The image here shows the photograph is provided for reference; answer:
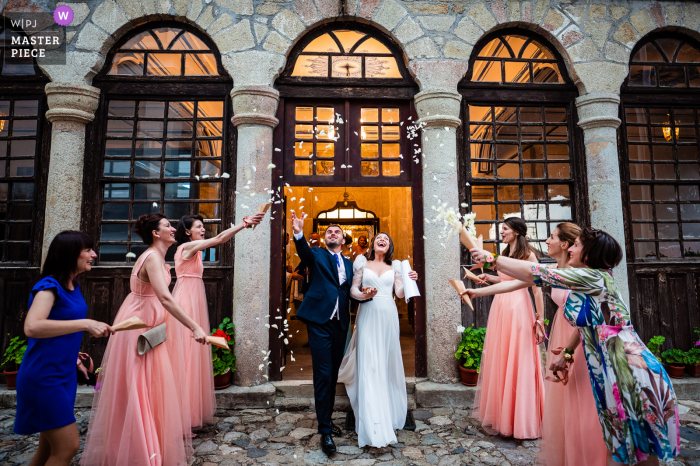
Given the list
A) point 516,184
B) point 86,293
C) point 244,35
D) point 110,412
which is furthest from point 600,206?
point 86,293

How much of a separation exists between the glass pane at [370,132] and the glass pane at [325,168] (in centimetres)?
61

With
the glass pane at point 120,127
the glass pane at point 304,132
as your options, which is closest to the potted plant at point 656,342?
the glass pane at point 304,132

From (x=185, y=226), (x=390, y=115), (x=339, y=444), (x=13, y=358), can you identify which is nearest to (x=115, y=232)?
(x=185, y=226)

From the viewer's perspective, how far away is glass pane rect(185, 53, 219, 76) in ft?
18.0

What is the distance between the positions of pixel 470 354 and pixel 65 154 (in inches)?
230

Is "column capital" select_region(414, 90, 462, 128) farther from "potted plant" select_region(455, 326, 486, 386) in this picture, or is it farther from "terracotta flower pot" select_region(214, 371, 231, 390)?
"terracotta flower pot" select_region(214, 371, 231, 390)

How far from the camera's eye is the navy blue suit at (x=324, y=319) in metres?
3.81

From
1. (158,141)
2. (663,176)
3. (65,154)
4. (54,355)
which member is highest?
(158,141)

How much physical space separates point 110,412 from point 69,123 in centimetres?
401

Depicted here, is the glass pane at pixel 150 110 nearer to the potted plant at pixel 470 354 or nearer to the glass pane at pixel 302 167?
the glass pane at pixel 302 167

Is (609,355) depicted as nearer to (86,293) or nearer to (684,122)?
(684,122)

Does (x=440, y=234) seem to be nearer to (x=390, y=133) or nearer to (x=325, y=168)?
(x=390, y=133)

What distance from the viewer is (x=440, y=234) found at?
5.12 m

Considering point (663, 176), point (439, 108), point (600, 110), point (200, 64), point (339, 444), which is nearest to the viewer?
point (339, 444)
